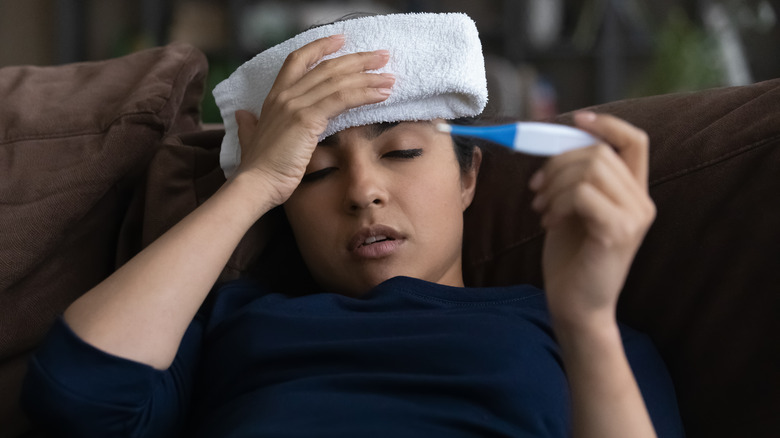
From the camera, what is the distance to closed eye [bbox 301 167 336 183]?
1.08 metres

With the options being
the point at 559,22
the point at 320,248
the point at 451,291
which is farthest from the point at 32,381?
the point at 559,22

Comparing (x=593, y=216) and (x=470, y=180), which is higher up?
(x=593, y=216)

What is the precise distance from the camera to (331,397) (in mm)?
887

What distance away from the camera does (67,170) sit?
3.79 feet

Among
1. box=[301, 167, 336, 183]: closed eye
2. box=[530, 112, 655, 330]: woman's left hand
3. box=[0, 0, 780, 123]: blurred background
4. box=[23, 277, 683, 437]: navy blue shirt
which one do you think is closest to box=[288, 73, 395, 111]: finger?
box=[301, 167, 336, 183]: closed eye

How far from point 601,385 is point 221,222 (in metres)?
0.52

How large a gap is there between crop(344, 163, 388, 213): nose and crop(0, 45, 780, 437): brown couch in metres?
0.25

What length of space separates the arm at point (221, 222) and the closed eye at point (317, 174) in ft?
0.15

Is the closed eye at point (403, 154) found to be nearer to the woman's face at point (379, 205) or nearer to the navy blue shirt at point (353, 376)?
the woman's face at point (379, 205)

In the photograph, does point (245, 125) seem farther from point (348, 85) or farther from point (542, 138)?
point (542, 138)

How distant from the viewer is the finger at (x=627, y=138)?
66 cm

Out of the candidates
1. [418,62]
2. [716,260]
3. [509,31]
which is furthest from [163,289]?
→ [509,31]

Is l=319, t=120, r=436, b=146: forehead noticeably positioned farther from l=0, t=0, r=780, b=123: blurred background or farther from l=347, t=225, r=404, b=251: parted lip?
l=0, t=0, r=780, b=123: blurred background

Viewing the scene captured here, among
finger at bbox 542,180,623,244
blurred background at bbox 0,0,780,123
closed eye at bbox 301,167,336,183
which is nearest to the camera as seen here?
finger at bbox 542,180,623,244
